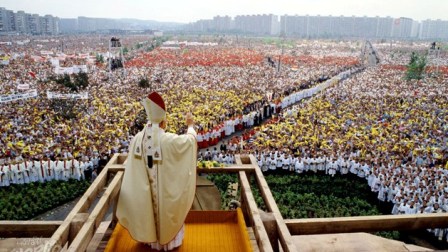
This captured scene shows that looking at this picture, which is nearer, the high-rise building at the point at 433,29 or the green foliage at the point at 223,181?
the green foliage at the point at 223,181

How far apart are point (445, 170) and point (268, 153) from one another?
5416 mm

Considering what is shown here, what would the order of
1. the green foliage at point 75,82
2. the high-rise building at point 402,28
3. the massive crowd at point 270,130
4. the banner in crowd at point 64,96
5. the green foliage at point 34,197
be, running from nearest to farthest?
the green foliage at point 34,197 → the massive crowd at point 270,130 → the banner in crowd at point 64,96 → the green foliage at point 75,82 → the high-rise building at point 402,28

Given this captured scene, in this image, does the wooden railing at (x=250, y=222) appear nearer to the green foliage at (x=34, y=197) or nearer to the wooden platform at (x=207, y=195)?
the wooden platform at (x=207, y=195)

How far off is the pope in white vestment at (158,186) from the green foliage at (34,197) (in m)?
7.64

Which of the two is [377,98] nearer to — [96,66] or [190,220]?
[190,220]

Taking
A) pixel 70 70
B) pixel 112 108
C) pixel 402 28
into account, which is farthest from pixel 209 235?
pixel 402 28

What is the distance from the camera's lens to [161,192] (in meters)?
3.19

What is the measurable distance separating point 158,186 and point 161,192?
56 mm

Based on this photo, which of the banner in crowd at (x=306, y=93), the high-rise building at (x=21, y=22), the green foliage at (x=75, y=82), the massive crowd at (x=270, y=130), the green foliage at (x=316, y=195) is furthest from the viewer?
the high-rise building at (x=21, y=22)

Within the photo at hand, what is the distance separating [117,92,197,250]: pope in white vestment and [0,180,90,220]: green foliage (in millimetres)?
7639

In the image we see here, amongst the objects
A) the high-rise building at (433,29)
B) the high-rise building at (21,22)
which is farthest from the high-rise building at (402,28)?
the high-rise building at (21,22)

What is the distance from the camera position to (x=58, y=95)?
19594 millimetres

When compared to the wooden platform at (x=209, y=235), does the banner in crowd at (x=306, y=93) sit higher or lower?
lower

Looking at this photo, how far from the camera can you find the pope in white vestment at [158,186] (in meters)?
3.15
